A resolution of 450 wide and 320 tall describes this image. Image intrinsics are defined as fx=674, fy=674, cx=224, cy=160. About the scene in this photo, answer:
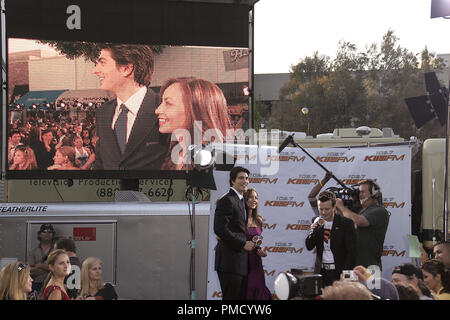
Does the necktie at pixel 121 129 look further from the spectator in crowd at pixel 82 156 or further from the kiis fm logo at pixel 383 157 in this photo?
the kiis fm logo at pixel 383 157

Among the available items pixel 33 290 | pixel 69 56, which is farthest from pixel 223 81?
pixel 33 290

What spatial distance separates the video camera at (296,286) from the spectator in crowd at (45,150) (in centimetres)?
657

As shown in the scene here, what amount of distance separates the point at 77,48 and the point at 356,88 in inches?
1282

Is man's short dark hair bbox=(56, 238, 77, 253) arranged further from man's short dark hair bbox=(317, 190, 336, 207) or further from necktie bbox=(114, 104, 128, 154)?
man's short dark hair bbox=(317, 190, 336, 207)

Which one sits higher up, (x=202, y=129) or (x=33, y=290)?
(x=202, y=129)

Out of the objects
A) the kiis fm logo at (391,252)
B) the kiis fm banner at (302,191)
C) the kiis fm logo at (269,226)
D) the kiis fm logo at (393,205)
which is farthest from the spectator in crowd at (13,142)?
the kiis fm logo at (391,252)

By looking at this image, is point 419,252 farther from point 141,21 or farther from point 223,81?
point 141,21

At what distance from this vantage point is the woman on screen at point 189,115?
36.4ft

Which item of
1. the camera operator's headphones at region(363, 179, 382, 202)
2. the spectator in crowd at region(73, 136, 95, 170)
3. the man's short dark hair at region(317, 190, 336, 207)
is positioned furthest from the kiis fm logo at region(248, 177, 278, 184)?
the spectator in crowd at region(73, 136, 95, 170)

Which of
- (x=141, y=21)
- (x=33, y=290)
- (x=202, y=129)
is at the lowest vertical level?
(x=33, y=290)

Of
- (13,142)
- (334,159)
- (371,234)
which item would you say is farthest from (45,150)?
(371,234)

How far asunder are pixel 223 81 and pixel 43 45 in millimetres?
2985
